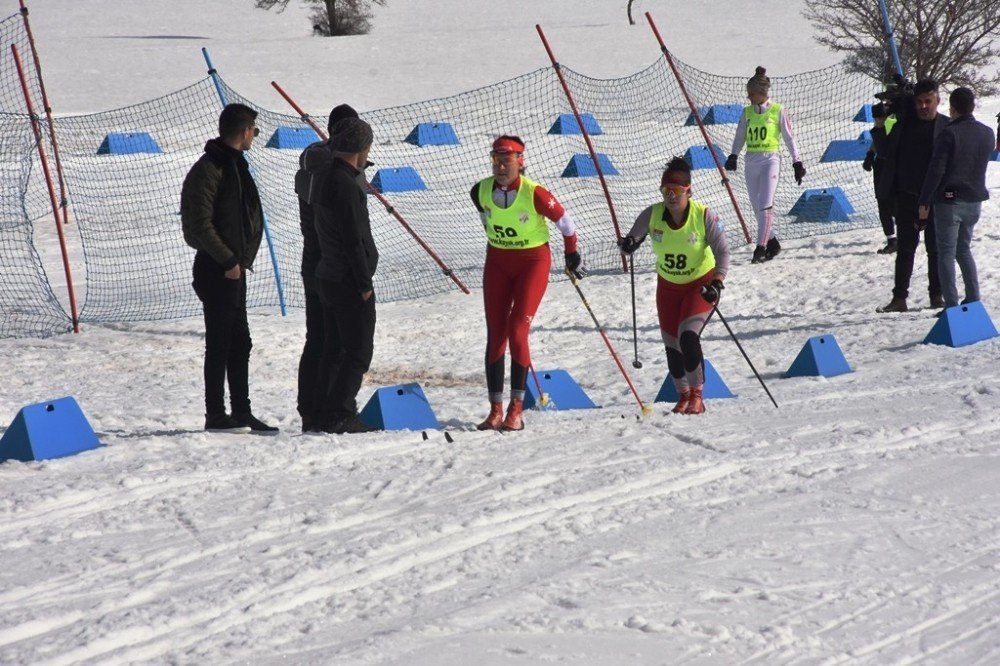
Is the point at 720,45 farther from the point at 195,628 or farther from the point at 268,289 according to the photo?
the point at 195,628

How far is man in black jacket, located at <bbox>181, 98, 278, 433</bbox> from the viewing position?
20.5ft

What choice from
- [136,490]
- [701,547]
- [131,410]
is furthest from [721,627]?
[131,410]

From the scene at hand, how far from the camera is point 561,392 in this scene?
7.80 meters

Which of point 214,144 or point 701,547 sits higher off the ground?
point 214,144

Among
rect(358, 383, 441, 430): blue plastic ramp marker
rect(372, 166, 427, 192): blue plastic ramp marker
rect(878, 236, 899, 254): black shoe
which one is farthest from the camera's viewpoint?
rect(372, 166, 427, 192): blue plastic ramp marker

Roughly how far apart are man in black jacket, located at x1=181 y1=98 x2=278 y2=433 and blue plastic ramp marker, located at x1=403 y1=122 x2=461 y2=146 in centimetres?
1243

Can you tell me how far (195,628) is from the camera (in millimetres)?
3973

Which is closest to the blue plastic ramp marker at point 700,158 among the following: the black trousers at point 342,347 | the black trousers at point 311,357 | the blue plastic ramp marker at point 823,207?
the blue plastic ramp marker at point 823,207

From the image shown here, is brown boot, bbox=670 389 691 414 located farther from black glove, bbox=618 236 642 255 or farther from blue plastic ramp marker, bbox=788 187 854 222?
blue plastic ramp marker, bbox=788 187 854 222

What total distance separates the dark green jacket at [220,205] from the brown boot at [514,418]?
1583 millimetres

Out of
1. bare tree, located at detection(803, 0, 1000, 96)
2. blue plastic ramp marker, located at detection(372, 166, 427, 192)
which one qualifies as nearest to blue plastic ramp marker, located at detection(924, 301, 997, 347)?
blue plastic ramp marker, located at detection(372, 166, 427, 192)

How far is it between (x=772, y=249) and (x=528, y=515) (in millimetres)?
7284

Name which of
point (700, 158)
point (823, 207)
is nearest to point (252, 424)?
point (823, 207)

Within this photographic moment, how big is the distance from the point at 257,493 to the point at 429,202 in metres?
9.92
